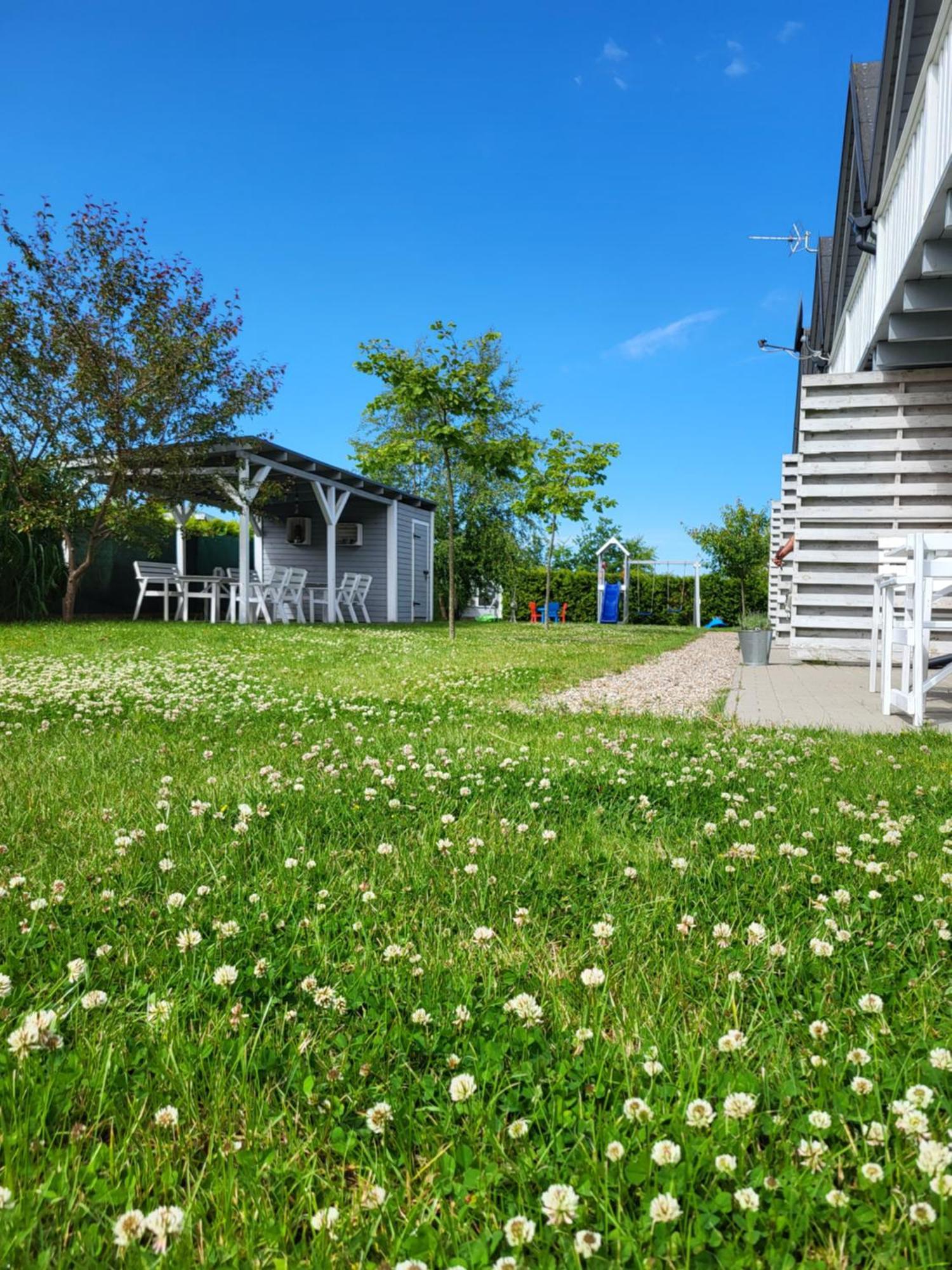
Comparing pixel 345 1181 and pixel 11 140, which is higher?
pixel 11 140

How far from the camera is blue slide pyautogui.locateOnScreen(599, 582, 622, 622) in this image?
28938 millimetres

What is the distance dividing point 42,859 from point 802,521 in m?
9.19

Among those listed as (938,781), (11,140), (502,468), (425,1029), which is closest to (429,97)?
→ (11,140)

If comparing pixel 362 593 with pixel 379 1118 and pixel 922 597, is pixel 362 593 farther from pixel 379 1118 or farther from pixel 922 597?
pixel 379 1118

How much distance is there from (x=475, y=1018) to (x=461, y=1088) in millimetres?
257

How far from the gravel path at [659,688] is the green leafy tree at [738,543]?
65.0 feet

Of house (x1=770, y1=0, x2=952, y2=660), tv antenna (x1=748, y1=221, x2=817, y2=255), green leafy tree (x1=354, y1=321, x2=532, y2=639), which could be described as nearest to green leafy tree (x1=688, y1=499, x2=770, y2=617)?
tv antenna (x1=748, y1=221, x2=817, y2=255)

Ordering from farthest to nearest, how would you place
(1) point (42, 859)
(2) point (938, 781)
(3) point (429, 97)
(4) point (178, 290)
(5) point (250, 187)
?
(5) point (250, 187)
(3) point (429, 97)
(4) point (178, 290)
(2) point (938, 781)
(1) point (42, 859)

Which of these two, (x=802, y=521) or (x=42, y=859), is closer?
(x=42, y=859)

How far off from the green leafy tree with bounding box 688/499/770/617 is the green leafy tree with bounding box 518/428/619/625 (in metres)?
10.5

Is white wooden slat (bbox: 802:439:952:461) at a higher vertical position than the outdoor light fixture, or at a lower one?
lower

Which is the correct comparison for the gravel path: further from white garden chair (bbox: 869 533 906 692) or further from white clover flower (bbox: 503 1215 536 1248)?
white clover flower (bbox: 503 1215 536 1248)

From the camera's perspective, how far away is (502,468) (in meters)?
14.9

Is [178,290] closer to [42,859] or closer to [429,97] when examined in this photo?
[429,97]
